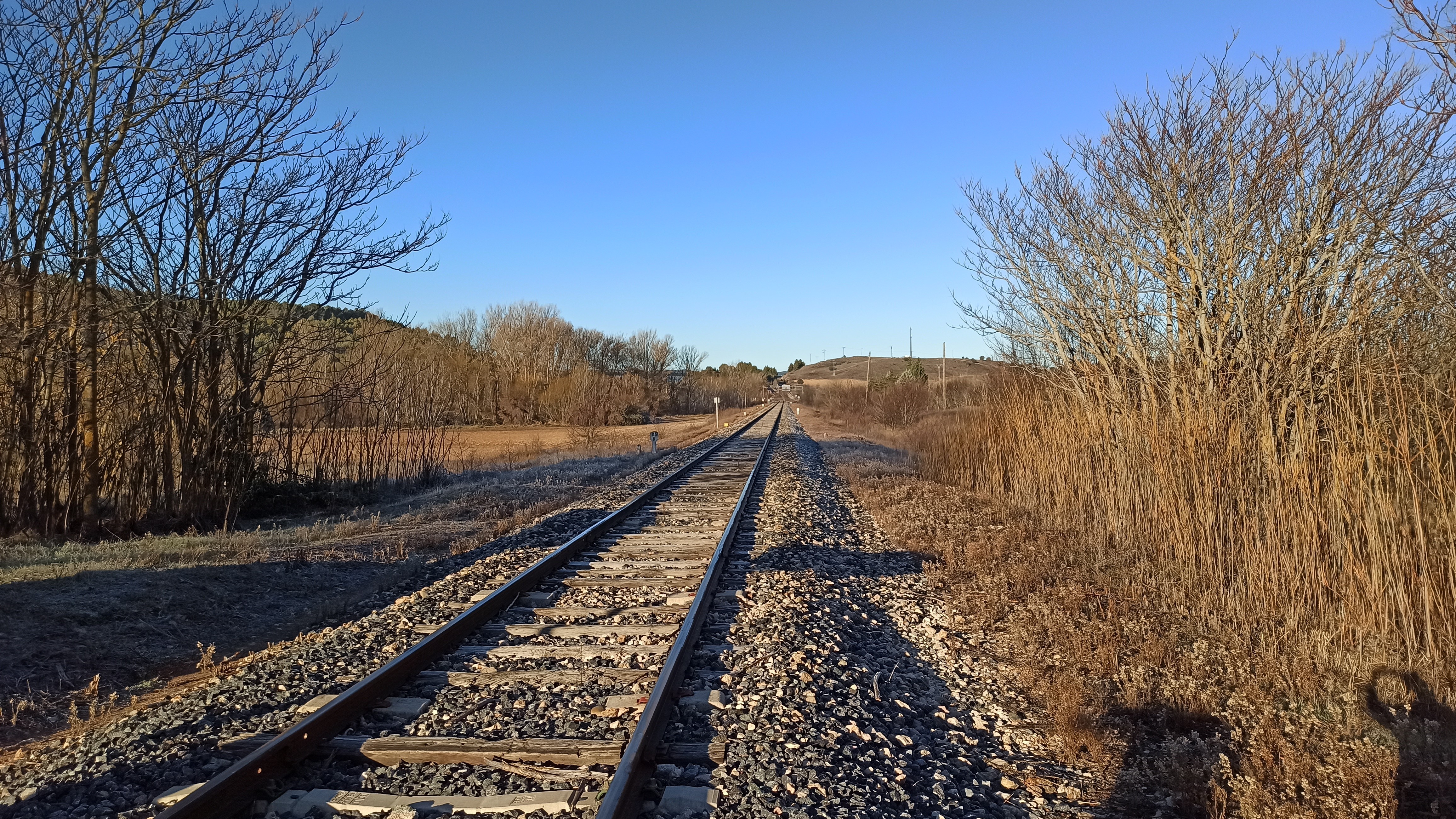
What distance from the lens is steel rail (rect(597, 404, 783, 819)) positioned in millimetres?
3398

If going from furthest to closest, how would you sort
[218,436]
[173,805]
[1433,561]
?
1. [218,436]
2. [1433,561]
3. [173,805]

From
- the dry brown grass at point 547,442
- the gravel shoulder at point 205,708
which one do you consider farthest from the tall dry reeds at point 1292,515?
the dry brown grass at point 547,442

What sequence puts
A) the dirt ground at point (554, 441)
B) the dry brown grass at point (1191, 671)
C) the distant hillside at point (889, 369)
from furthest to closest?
the distant hillside at point (889, 369), the dirt ground at point (554, 441), the dry brown grass at point (1191, 671)

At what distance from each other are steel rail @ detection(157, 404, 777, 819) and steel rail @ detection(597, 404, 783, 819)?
4.83ft

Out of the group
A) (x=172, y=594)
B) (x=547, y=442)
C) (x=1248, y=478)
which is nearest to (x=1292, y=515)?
(x=1248, y=478)

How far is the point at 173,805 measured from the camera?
328 cm

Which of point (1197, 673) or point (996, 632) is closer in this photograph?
point (1197, 673)

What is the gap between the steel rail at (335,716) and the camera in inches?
131

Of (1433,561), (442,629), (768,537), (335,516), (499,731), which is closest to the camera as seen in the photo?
(499,731)

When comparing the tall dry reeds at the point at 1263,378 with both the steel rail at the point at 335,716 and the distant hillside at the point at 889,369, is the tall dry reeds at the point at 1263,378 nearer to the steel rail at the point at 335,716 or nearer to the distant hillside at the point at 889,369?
the steel rail at the point at 335,716

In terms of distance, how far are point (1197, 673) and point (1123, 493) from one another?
164 inches

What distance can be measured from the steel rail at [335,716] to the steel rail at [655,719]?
1.47 metres

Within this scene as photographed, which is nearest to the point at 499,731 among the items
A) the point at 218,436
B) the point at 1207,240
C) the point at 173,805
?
the point at 173,805

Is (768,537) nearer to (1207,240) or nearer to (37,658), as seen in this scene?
(1207,240)
